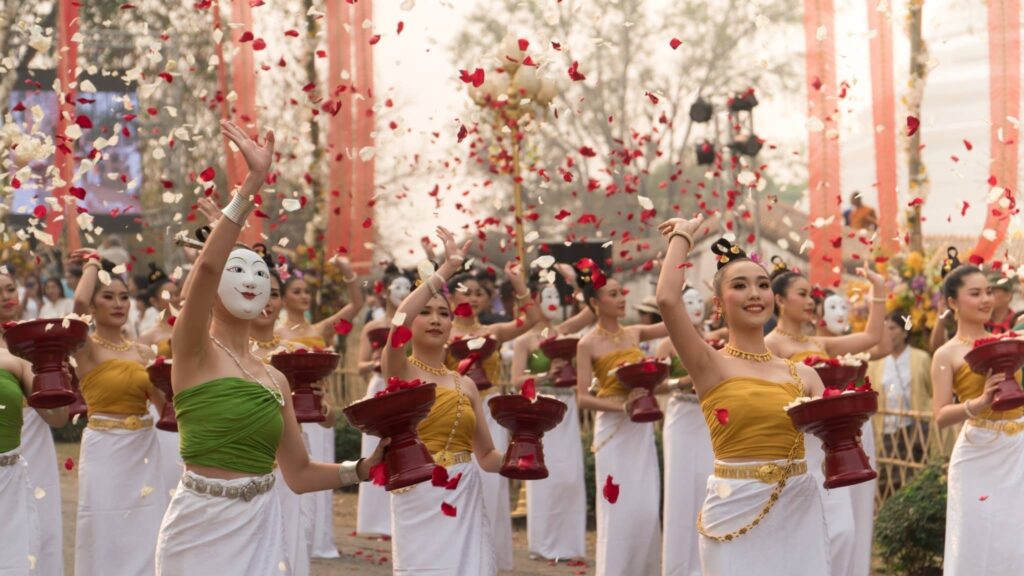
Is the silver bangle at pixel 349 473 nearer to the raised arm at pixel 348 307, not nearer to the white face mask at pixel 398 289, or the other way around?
the raised arm at pixel 348 307

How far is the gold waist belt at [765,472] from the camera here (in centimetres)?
639

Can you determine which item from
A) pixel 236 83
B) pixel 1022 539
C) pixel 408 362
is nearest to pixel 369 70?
pixel 236 83

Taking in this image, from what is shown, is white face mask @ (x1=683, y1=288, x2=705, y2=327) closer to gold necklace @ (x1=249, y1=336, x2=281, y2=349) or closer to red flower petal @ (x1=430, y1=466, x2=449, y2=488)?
gold necklace @ (x1=249, y1=336, x2=281, y2=349)

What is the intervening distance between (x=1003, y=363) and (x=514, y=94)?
22.3ft

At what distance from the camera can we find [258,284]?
19.4 feet

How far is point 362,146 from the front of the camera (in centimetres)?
1344

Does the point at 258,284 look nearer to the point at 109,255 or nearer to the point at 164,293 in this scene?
the point at 164,293

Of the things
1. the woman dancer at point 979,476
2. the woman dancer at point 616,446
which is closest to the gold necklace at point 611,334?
the woman dancer at point 616,446

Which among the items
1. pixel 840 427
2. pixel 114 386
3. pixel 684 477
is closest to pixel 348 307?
pixel 114 386

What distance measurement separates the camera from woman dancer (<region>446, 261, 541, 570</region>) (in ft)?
36.4

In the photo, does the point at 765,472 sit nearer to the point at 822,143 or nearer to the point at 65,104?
the point at 65,104

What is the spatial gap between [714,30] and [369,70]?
23.7 m

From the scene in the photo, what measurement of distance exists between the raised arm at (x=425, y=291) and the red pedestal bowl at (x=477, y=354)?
285 centimetres

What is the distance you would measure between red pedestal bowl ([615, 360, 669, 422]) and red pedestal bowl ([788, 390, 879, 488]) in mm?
Answer: 3366
